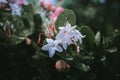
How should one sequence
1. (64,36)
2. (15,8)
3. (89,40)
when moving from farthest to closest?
1. (15,8)
2. (89,40)
3. (64,36)

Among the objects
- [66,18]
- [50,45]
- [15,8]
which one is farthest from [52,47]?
[15,8]

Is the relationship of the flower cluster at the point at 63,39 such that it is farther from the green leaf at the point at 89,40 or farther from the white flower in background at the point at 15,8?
the white flower in background at the point at 15,8

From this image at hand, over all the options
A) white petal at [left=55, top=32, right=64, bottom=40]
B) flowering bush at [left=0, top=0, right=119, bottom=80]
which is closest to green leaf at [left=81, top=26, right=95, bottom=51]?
flowering bush at [left=0, top=0, right=119, bottom=80]

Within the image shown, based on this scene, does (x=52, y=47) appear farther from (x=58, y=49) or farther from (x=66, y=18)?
(x=66, y=18)

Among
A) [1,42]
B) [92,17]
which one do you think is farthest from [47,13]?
[92,17]

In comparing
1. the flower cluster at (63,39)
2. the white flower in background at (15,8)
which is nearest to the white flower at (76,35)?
the flower cluster at (63,39)

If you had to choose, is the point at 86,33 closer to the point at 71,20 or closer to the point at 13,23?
the point at 71,20
